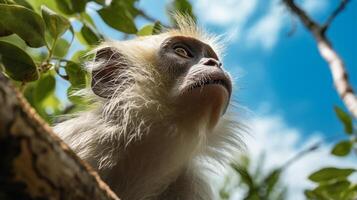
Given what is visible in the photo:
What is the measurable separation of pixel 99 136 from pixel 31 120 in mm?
1801

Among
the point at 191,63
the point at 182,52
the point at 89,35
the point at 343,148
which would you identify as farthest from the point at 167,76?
the point at 343,148

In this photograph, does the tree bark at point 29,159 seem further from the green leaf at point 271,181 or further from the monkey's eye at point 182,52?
the green leaf at point 271,181

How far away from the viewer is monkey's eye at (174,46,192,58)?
10.6 feet

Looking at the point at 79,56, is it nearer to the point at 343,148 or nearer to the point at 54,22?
the point at 54,22

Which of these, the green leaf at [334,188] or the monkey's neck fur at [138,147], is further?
the green leaf at [334,188]

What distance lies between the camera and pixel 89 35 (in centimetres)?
297

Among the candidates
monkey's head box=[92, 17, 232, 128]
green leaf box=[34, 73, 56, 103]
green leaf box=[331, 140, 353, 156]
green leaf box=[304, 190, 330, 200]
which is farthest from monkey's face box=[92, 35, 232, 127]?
green leaf box=[331, 140, 353, 156]

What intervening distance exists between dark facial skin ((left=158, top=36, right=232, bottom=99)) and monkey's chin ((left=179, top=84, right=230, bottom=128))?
0.03 meters

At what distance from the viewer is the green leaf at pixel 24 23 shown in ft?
6.95

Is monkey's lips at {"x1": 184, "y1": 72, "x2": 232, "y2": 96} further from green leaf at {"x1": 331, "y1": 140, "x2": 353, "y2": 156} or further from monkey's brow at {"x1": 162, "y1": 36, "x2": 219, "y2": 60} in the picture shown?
green leaf at {"x1": 331, "y1": 140, "x2": 353, "y2": 156}

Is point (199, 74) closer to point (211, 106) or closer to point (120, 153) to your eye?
point (211, 106)

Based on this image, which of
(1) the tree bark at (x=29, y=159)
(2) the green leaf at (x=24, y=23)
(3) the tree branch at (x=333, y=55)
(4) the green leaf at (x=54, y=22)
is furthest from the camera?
(3) the tree branch at (x=333, y=55)

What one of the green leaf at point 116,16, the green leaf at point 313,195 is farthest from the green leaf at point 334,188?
the green leaf at point 116,16

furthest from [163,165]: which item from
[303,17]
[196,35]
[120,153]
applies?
[303,17]
